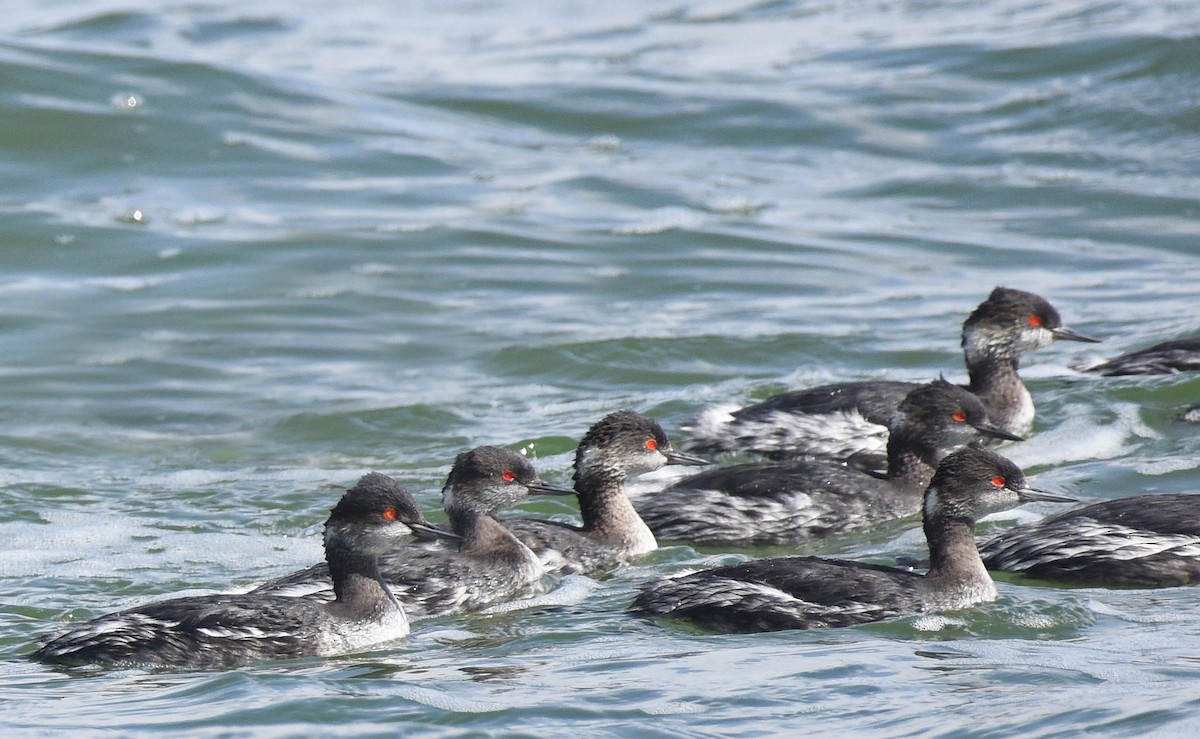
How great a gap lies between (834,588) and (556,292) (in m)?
9.01

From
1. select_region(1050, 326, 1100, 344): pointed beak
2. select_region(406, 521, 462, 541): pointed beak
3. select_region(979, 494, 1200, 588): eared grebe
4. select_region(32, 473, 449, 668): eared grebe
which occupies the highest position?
select_region(1050, 326, 1100, 344): pointed beak

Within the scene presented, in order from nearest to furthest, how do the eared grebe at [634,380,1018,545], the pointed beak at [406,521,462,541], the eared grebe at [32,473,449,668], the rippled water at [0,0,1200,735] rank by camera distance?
the rippled water at [0,0,1200,735], the eared grebe at [32,473,449,668], the pointed beak at [406,521,462,541], the eared grebe at [634,380,1018,545]

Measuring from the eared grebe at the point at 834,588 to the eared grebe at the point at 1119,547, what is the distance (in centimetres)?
42

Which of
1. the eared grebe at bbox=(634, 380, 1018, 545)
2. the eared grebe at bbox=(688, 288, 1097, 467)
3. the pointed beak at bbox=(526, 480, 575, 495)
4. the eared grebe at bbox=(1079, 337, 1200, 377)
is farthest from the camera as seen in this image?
the eared grebe at bbox=(1079, 337, 1200, 377)

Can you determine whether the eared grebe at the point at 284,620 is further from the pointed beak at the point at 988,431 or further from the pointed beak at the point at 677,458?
the pointed beak at the point at 988,431

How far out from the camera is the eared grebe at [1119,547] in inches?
323

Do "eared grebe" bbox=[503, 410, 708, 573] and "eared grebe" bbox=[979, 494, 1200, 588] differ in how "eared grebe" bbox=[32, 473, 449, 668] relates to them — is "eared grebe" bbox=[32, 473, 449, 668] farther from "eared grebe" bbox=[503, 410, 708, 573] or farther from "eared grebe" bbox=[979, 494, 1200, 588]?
"eared grebe" bbox=[979, 494, 1200, 588]

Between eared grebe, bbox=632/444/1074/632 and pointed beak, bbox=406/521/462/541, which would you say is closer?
eared grebe, bbox=632/444/1074/632

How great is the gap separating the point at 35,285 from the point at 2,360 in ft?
7.24

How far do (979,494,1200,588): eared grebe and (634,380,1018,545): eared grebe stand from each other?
1.44 m

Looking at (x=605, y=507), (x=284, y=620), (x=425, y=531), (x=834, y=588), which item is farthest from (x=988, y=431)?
(x=284, y=620)

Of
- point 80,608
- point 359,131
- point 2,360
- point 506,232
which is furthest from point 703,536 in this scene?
point 359,131

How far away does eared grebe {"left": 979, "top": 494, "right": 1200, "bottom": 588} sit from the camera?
26.9ft

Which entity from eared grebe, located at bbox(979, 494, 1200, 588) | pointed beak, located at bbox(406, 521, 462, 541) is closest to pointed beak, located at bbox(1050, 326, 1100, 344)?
eared grebe, located at bbox(979, 494, 1200, 588)
